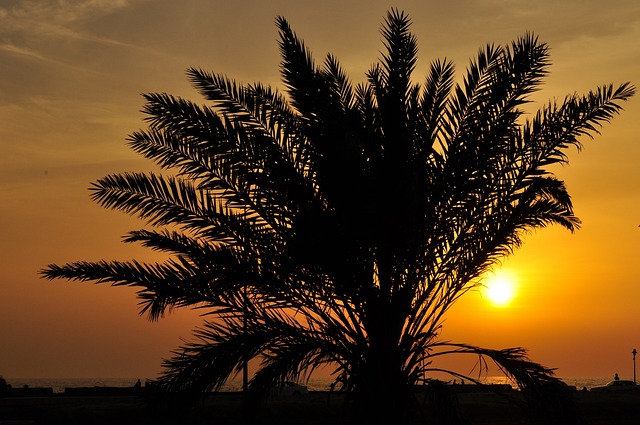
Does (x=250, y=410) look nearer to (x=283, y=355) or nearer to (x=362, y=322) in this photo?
(x=283, y=355)

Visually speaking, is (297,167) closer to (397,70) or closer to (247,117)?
(247,117)

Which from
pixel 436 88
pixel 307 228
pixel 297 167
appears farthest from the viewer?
pixel 436 88

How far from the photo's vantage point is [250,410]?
46.2ft

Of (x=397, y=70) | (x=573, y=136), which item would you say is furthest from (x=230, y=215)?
(x=573, y=136)

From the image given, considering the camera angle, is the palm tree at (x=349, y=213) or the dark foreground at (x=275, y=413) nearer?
the palm tree at (x=349, y=213)

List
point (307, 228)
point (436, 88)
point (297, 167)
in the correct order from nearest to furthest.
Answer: point (307, 228)
point (297, 167)
point (436, 88)

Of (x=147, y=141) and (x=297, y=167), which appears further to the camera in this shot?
(x=147, y=141)

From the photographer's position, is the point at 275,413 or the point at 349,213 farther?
the point at 275,413

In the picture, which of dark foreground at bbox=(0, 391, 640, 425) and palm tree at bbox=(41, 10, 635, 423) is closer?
palm tree at bbox=(41, 10, 635, 423)

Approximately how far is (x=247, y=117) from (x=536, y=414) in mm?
6858

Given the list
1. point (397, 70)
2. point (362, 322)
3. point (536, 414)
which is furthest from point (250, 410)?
point (397, 70)

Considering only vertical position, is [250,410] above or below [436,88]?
below

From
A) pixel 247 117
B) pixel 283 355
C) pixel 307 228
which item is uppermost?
pixel 247 117

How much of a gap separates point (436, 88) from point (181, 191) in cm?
485
